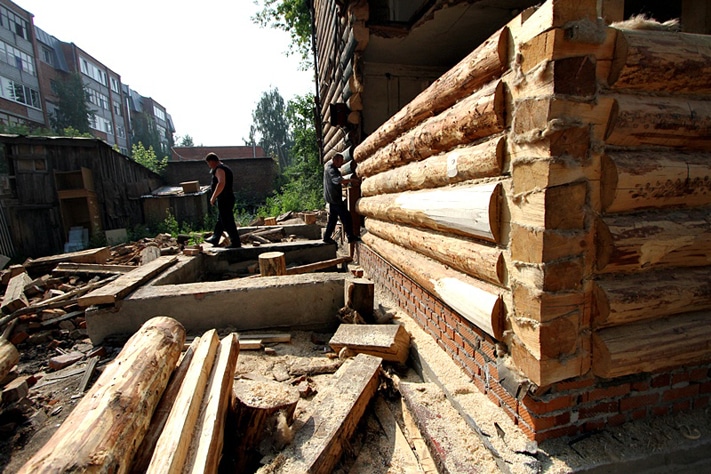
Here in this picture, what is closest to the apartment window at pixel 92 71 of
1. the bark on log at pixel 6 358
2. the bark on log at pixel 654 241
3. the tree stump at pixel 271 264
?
the tree stump at pixel 271 264

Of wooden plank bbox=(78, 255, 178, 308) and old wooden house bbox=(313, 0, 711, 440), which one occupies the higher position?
old wooden house bbox=(313, 0, 711, 440)

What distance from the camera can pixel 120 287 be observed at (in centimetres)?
379

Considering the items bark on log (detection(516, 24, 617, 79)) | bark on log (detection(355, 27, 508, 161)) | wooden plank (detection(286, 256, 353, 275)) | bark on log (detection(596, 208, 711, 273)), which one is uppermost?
bark on log (detection(355, 27, 508, 161))

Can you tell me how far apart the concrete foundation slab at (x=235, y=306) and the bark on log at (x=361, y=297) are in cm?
30

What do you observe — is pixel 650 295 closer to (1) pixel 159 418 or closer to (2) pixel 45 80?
(1) pixel 159 418

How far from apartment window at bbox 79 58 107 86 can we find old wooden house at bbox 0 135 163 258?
28.2 meters

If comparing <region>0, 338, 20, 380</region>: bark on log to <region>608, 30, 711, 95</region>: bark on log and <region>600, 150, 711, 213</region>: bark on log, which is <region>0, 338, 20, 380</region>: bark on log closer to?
<region>600, 150, 711, 213</region>: bark on log

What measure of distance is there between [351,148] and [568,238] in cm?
530

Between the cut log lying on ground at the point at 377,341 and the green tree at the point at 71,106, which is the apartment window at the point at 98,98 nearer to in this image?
the green tree at the point at 71,106

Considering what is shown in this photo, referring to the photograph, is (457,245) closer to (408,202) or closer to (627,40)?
(408,202)

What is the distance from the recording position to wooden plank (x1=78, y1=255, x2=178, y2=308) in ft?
11.7

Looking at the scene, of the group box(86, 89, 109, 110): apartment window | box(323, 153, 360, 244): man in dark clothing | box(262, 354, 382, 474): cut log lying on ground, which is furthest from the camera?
box(86, 89, 109, 110): apartment window

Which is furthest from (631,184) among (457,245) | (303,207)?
(303,207)

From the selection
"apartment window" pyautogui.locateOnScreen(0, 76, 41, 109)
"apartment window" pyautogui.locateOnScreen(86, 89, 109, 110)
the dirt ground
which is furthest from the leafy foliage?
"apartment window" pyautogui.locateOnScreen(86, 89, 109, 110)
